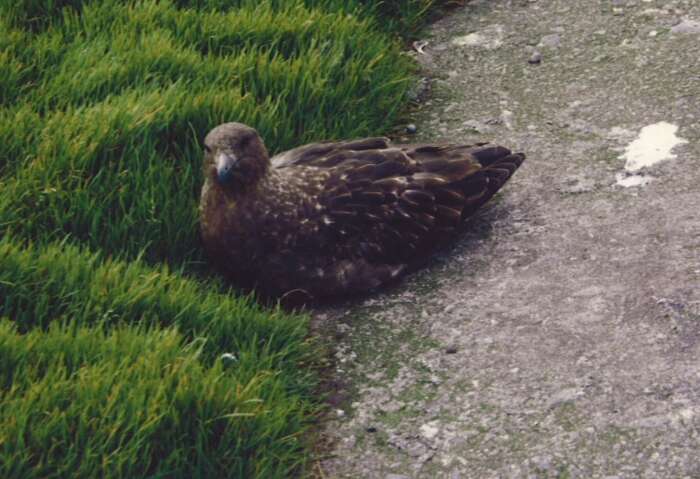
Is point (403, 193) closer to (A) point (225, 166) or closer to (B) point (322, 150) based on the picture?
(B) point (322, 150)

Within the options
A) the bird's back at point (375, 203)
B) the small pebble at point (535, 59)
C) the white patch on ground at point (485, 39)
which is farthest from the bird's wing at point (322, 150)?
the white patch on ground at point (485, 39)

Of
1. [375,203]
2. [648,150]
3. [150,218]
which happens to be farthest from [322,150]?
[648,150]

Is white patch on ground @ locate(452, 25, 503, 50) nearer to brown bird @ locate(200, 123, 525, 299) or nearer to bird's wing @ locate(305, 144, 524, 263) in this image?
bird's wing @ locate(305, 144, 524, 263)

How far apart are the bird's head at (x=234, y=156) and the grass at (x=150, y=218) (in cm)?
24

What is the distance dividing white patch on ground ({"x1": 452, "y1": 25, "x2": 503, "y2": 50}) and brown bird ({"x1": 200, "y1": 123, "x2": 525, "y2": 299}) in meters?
1.43

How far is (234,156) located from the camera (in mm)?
4855

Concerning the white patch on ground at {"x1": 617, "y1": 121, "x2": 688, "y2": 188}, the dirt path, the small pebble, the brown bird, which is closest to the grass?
the brown bird

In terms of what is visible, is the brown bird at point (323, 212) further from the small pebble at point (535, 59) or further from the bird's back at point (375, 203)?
the small pebble at point (535, 59)

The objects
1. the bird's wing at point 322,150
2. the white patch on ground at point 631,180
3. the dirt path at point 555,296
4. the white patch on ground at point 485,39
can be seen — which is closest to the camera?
the dirt path at point 555,296

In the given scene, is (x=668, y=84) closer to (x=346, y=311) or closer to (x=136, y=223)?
(x=346, y=311)

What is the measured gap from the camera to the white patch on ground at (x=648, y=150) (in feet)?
17.5

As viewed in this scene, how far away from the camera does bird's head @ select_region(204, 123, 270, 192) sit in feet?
15.9

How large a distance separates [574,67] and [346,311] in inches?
79.2

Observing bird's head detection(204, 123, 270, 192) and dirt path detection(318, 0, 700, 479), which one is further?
bird's head detection(204, 123, 270, 192)
